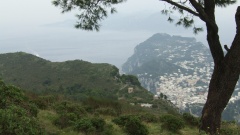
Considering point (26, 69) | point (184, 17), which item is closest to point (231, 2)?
point (184, 17)

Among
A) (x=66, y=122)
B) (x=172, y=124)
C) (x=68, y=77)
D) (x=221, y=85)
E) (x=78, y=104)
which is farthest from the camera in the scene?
(x=68, y=77)

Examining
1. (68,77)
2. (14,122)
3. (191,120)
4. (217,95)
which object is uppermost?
(217,95)

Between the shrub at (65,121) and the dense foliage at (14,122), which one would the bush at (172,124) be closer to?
the shrub at (65,121)

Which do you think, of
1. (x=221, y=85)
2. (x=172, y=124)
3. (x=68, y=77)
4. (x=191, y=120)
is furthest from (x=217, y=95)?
(x=68, y=77)

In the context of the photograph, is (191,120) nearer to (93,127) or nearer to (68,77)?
A: (93,127)

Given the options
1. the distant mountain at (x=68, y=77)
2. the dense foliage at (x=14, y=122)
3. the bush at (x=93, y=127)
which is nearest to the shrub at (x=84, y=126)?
the bush at (x=93, y=127)

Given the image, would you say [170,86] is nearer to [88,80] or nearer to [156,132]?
[88,80]
